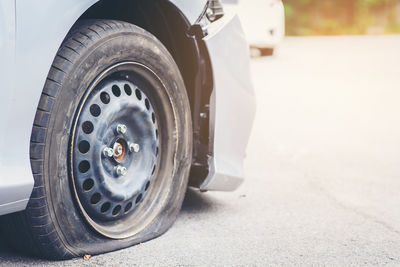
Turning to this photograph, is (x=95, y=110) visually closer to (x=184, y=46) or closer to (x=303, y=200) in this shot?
(x=184, y=46)

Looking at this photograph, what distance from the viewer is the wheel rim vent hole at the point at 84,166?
245cm

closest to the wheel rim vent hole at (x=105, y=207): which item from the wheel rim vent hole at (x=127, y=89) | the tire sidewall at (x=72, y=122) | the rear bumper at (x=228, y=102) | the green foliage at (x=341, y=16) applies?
the tire sidewall at (x=72, y=122)

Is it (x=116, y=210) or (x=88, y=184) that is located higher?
(x=88, y=184)

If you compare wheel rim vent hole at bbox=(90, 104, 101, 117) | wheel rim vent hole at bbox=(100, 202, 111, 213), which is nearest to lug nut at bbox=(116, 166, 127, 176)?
wheel rim vent hole at bbox=(100, 202, 111, 213)

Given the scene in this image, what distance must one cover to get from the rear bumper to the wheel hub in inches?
14.6

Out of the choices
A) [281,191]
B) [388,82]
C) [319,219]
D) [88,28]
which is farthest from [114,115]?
[388,82]

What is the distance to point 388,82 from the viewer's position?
1019 cm

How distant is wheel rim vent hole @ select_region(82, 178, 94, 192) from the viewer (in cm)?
247

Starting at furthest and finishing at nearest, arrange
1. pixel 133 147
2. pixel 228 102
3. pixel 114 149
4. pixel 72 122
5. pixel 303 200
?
1. pixel 303 200
2. pixel 228 102
3. pixel 133 147
4. pixel 114 149
5. pixel 72 122

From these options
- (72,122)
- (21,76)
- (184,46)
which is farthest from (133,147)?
(21,76)

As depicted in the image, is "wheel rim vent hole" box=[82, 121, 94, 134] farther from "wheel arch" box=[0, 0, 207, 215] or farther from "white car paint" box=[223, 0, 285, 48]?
"white car paint" box=[223, 0, 285, 48]

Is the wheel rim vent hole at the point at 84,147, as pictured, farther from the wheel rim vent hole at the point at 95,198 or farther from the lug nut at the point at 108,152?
the wheel rim vent hole at the point at 95,198

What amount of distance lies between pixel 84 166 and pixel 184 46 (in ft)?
2.81

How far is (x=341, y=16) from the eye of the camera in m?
28.2
